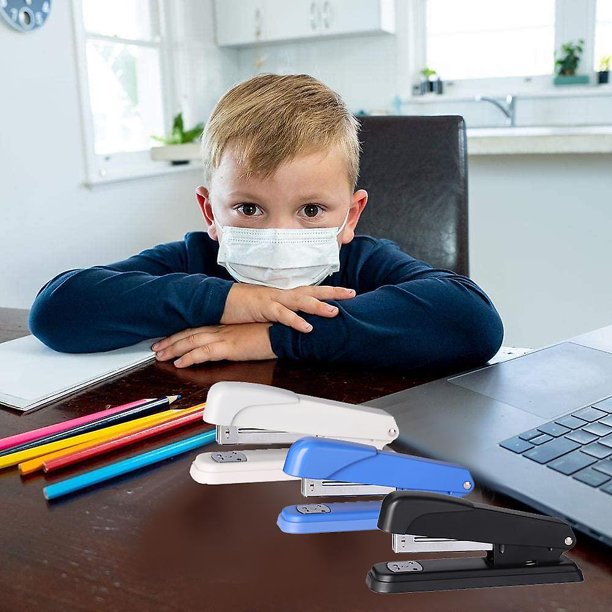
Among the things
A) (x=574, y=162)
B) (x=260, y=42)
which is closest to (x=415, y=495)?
(x=574, y=162)

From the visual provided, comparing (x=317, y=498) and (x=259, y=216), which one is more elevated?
(x=259, y=216)

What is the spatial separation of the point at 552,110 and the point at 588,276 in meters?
0.95

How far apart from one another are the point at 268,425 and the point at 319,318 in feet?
1.44

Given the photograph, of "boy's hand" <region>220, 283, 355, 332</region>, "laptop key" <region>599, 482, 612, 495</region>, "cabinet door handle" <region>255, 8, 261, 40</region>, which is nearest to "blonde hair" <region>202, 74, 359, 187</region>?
"boy's hand" <region>220, 283, 355, 332</region>

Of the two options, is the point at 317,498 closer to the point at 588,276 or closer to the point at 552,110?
the point at 588,276

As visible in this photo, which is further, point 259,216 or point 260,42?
point 260,42

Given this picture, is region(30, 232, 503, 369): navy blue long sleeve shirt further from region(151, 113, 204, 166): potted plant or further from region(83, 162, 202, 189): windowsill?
region(151, 113, 204, 166): potted plant

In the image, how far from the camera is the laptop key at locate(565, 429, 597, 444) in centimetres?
54

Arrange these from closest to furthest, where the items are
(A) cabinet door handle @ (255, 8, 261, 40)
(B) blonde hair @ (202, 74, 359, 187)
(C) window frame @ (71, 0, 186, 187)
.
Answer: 1. (B) blonde hair @ (202, 74, 359, 187)
2. (C) window frame @ (71, 0, 186, 187)
3. (A) cabinet door handle @ (255, 8, 261, 40)

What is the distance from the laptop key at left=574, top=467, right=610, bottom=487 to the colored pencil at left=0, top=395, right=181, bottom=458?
369 millimetres

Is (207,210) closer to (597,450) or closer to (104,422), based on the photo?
(104,422)

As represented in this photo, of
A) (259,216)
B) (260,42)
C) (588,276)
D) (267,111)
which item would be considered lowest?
(588,276)

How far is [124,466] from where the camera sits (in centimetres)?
55

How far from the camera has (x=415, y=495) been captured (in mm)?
391
